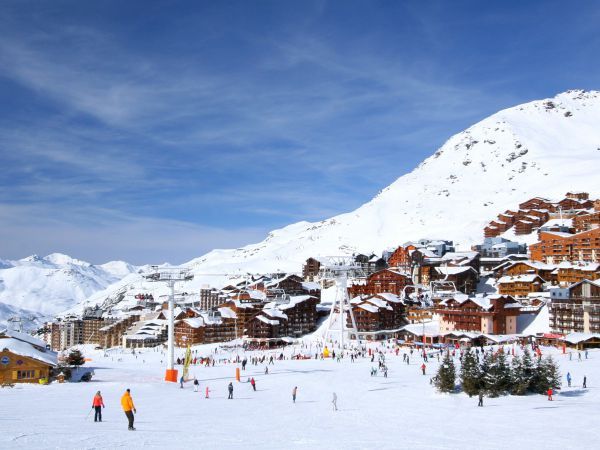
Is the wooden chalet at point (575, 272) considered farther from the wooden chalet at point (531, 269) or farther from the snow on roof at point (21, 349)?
the snow on roof at point (21, 349)

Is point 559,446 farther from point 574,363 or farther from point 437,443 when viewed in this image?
point 574,363

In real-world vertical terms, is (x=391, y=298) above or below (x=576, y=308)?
above

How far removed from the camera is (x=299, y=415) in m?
28.2

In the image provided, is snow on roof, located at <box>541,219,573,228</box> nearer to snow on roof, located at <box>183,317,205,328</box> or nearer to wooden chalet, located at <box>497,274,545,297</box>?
wooden chalet, located at <box>497,274,545,297</box>

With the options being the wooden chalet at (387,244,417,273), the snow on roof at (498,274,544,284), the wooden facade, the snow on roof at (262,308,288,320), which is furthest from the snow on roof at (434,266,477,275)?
the snow on roof at (262,308,288,320)

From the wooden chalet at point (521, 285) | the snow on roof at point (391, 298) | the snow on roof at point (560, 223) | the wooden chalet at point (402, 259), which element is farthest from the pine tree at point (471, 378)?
the snow on roof at point (560, 223)

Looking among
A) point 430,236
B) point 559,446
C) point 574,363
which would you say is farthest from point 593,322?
point 430,236

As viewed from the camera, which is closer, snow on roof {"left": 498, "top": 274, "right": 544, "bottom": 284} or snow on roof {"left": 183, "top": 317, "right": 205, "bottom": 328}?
snow on roof {"left": 498, "top": 274, "right": 544, "bottom": 284}

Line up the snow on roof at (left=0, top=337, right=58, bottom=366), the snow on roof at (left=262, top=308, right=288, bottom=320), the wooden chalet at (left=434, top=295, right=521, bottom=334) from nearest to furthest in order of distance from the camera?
the snow on roof at (left=0, top=337, right=58, bottom=366) < the wooden chalet at (left=434, top=295, right=521, bottom=334) < the snow on roof at (left=262, top=308, right=288, bottom=320)

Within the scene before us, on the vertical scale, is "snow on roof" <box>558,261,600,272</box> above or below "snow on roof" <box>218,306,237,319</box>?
above

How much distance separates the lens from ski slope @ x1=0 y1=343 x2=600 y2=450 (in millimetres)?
19750

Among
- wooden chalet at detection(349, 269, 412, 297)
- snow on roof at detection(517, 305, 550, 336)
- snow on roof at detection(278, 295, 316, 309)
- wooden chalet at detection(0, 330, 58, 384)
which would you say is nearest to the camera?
wooden chalet at detection(0, 330, 58, 384)

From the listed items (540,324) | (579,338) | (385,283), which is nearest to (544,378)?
(579,338)

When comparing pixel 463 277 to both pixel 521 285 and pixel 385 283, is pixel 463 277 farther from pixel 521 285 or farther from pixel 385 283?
pixel 385 283
